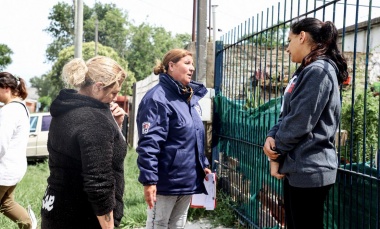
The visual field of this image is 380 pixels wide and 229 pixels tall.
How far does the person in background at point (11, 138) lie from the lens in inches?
158

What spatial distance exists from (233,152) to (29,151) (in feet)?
28.2

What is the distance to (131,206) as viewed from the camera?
5.71 m

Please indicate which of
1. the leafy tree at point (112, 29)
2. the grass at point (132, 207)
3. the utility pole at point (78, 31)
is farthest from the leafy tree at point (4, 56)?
the grass at point (132, 207)

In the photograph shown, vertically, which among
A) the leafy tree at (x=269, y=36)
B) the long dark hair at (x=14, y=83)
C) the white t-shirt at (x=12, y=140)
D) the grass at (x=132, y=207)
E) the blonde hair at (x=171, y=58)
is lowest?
the grass at (x=132, y=207)

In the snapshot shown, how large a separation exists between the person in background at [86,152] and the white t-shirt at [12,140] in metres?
1.73

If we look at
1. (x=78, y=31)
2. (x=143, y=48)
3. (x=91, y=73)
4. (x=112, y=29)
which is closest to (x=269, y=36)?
(x=91, y=73)

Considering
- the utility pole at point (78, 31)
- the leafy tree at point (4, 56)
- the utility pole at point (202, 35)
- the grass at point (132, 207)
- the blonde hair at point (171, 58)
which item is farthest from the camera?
the leafy tree at point (4, 56)

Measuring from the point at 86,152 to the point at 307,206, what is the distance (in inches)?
47.9

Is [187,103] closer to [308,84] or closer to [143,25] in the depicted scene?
[308,84]

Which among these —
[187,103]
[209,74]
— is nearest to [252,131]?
[187,103]

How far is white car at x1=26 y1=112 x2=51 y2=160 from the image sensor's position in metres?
12.3

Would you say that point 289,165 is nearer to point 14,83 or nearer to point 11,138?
point 11,138

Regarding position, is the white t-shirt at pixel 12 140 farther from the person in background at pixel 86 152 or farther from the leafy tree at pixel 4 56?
the leafy tree at pixel 4 56

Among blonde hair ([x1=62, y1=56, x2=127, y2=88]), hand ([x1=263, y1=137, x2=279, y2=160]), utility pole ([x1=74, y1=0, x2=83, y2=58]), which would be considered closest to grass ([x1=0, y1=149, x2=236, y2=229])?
hand ([x1=263, y1=137, x2=279, y2=160])
